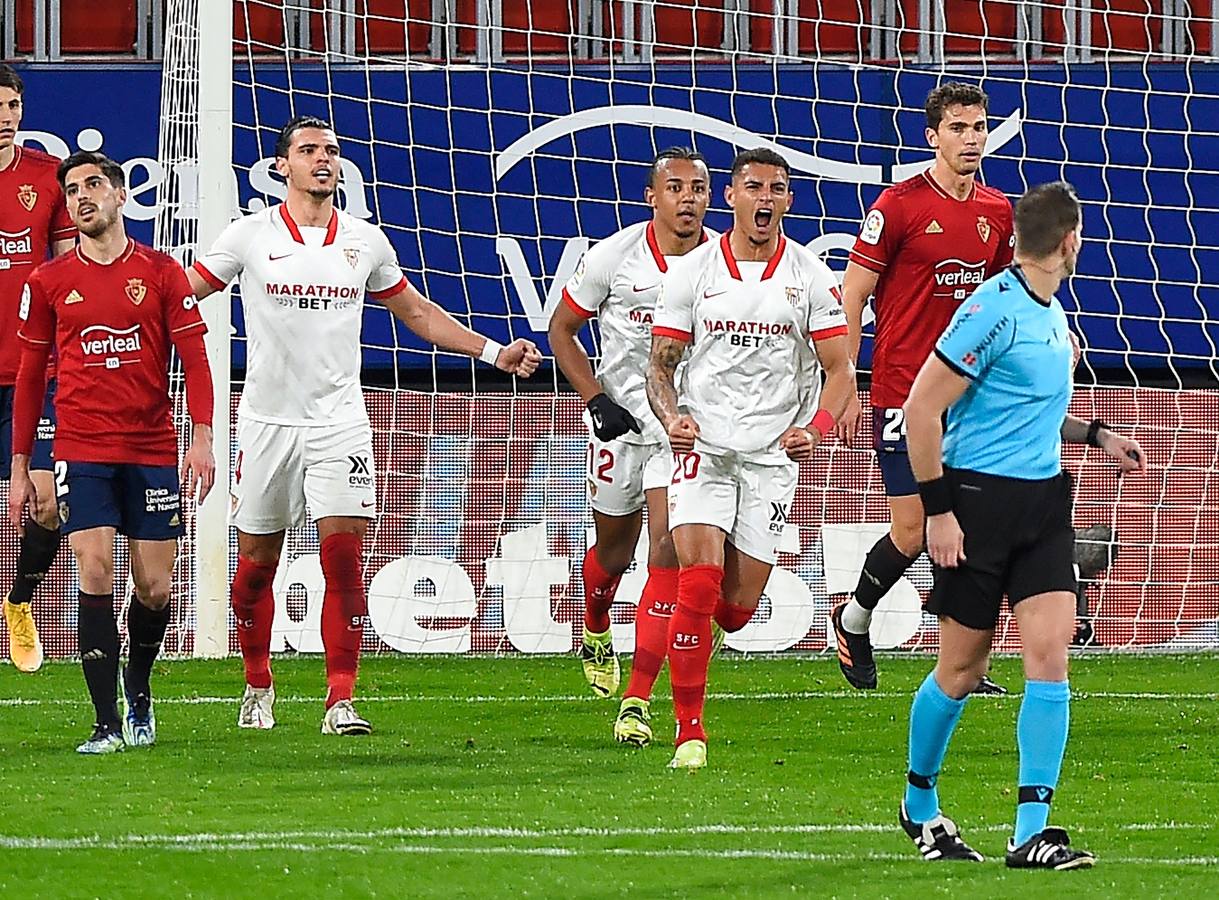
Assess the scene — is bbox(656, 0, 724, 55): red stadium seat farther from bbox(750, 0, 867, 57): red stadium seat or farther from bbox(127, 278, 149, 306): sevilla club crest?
bbox(127, 278, 149, 306): sevilla club crest

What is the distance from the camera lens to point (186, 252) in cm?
1201

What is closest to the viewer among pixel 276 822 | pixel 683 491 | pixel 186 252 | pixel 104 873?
pixel 104 873

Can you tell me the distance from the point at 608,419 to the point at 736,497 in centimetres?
72

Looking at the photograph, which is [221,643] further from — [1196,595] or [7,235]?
[1196,595]

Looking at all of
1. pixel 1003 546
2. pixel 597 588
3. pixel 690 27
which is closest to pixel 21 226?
pixel 597 588

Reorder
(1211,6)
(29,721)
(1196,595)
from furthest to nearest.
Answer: (1211,6)
(1196,595)
(29,721)

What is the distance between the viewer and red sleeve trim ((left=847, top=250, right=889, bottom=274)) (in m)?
9.34

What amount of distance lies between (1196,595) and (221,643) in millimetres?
5273

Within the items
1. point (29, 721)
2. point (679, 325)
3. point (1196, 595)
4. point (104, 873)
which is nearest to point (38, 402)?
point (29, 721)

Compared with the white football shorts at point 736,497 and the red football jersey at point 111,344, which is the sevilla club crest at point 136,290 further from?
the white football shorts at point 736,497

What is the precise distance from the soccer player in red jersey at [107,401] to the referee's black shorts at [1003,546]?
333cm

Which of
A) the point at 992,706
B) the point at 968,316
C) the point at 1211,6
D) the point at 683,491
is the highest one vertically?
the point at 1211,6

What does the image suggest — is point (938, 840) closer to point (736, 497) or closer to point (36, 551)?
point (736, 497)

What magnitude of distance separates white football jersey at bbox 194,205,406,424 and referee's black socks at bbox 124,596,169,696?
36.6 inches
